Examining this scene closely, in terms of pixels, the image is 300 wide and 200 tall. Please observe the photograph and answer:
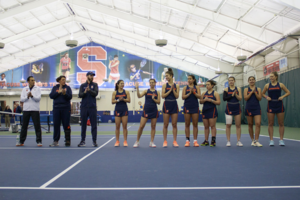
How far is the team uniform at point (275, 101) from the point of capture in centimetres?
528

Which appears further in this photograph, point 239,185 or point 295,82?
point 295,82

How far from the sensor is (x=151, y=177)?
9.11 feet

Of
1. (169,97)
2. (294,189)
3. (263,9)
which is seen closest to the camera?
(294,189)

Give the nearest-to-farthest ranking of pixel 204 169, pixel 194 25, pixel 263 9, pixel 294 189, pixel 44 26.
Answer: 1. pixel 294 189
2. pixel 204 169
3. pixel 263 9
4. pixel 194 25
5. pixel 44 26

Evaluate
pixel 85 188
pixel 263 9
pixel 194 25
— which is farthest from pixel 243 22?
pixel 85 188

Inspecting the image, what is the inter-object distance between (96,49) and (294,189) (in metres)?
26.1

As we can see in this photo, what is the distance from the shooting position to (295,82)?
40.9 ft

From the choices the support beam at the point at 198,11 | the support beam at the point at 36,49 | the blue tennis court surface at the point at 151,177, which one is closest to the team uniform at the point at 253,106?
the blue tennis court surface at the point at 151,177

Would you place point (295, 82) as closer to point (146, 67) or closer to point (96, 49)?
point (146, 67)

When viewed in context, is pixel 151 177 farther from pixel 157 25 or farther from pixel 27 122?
pixel 157 25

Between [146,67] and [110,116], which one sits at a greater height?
[146,67]

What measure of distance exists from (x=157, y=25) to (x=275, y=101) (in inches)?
486

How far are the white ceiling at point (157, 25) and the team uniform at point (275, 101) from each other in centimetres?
638

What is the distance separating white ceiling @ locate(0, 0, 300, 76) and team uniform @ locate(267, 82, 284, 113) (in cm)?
638
